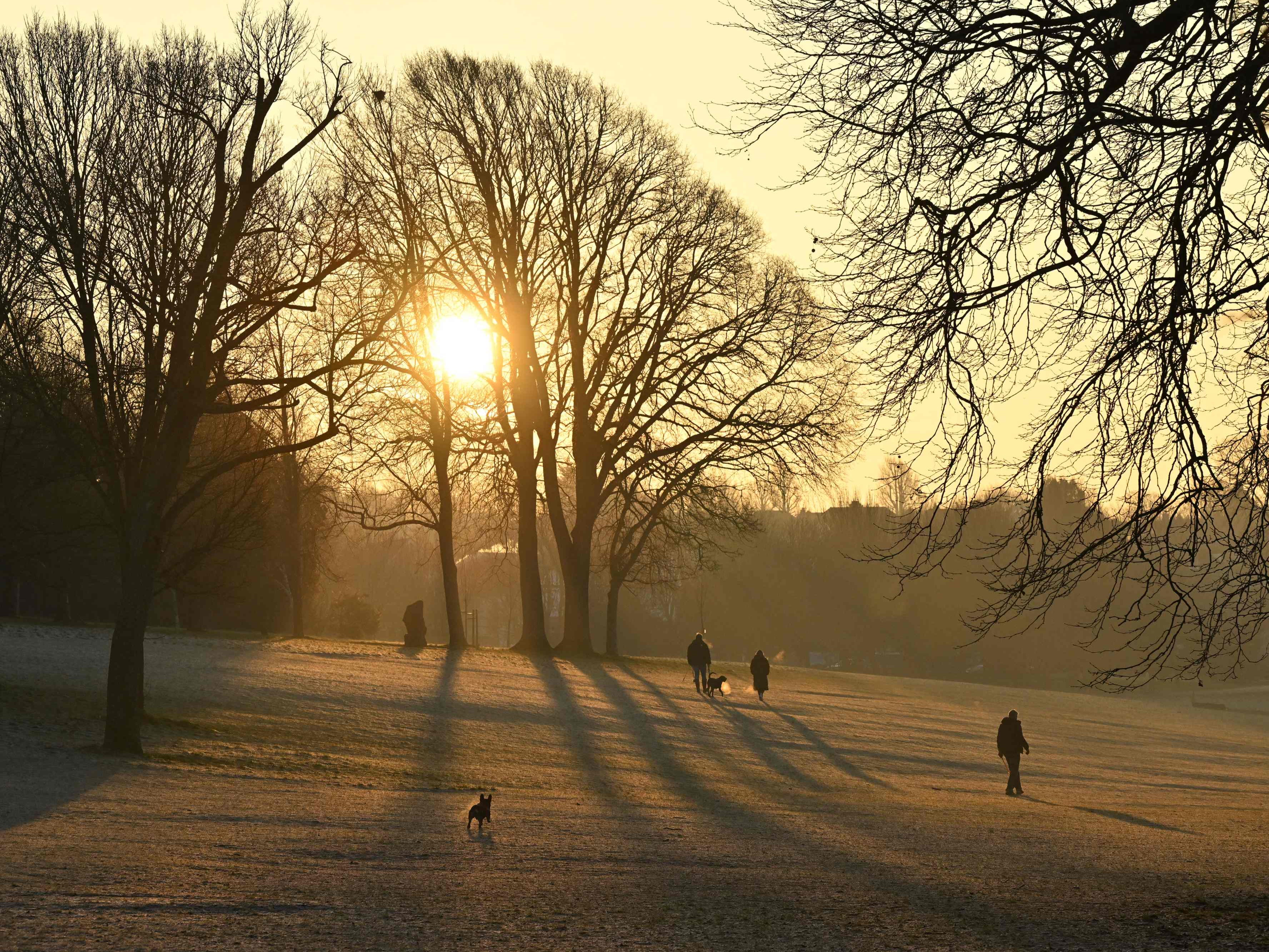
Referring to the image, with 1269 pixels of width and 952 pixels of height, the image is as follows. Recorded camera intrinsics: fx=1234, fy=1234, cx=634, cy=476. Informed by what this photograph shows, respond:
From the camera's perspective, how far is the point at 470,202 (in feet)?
118

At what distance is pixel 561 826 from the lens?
43.2 ft

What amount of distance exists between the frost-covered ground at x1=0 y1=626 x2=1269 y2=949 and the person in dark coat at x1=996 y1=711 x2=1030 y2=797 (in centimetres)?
66

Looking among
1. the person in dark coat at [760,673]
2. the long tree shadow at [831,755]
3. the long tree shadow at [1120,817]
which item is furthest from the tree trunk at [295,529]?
the long tree shadow at [1120,817]

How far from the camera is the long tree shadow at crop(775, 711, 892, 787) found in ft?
69.3

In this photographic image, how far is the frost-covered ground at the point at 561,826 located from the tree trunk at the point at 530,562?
716 centimetres

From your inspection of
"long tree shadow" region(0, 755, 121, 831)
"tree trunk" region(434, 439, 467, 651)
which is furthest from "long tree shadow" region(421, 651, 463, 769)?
"tree trunk" region(434, 439, 467, 651)

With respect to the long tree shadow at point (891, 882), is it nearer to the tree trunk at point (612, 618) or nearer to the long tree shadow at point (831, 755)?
the long tree shadow at point (831, 755)

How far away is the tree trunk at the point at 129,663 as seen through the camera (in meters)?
16.2

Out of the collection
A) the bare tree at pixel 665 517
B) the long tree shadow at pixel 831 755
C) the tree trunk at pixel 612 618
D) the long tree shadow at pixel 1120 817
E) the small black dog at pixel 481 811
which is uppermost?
the bare tree at pixel 665 517

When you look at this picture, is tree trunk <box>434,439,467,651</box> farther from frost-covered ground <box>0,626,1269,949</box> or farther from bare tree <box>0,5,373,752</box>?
bare tree <box>0,5,373,752</box>

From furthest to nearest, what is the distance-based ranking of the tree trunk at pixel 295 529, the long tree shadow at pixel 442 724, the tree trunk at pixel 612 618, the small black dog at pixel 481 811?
Result: the tree trunk at pixel 612 618, the tree trunk at pixel 295 529, the long tree shadow at pixel 442 724, the small black dog at pixel 481 811

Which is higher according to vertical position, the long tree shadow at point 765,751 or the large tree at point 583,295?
the large tree at point 583,295

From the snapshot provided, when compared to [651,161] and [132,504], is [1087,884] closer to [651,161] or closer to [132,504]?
[132,504]

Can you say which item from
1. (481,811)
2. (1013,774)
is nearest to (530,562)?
(1013,774)
